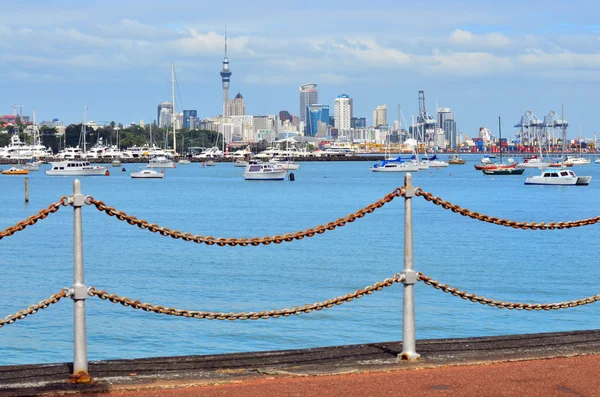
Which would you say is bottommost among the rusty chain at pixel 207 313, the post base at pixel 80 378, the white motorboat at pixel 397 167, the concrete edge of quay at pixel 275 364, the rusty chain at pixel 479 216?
the white motorboat at pixel 397 167

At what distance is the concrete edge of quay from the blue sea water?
1177cm

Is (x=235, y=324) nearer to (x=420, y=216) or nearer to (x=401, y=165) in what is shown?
(x=420, y=216)

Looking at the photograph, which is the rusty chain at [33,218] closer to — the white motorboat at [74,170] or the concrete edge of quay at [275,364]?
the concrete edge of quay at [275,364]

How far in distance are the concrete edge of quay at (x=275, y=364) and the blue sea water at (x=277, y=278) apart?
38.6 feet

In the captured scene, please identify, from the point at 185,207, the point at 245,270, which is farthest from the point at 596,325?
the point at 185,207

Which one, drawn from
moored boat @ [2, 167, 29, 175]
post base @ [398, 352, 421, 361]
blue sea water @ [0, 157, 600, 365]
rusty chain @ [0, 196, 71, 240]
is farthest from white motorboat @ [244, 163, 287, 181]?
rusty chain @ [0, 196, 71, 240]

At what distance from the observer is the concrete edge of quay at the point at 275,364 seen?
7.45m

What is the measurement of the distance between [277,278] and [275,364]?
24.9 metres

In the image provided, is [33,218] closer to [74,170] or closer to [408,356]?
[408,356]

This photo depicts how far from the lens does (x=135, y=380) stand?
24.6ft

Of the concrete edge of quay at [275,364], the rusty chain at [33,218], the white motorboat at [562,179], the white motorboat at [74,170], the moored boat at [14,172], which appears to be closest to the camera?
the concrete edge of quay at [275,364]

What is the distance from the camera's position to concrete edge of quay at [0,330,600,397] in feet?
24.4

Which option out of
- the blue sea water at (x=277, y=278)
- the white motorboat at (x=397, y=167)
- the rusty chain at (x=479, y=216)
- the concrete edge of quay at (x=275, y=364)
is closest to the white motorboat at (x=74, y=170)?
the white motorboat at (x=397, y=167)

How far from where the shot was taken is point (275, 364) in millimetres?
8102
